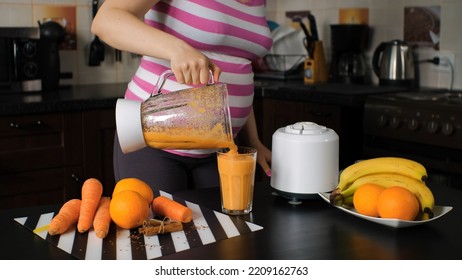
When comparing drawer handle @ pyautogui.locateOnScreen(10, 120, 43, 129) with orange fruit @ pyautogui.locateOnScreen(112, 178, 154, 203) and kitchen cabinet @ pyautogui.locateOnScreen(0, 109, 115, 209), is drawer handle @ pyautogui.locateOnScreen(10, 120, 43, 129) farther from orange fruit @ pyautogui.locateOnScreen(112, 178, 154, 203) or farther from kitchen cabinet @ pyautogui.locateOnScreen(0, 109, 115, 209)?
orange fruit @ pyautogui.locateOnScreen(112, 178, 154, 203)

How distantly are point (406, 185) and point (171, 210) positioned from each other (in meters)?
0.42

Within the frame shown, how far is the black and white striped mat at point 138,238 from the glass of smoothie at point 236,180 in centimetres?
3

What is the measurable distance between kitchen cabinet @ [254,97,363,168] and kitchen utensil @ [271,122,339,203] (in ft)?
4.73

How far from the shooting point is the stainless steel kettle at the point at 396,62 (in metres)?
2.99

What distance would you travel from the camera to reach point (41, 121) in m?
2.52

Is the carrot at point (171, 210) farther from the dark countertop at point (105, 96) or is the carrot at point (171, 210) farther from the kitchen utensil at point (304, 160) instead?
the dark countertop at point (105, 96)

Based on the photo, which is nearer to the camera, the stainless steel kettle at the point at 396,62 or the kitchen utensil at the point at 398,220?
the kitchen utensil at the point at 398,220

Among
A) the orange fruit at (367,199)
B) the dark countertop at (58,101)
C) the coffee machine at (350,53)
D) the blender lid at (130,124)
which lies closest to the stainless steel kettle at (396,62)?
the coffee machine at (350,53)

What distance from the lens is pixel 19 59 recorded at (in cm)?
280

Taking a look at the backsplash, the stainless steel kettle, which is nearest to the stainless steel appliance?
the backsplash

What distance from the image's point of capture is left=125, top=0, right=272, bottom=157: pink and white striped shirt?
151cm

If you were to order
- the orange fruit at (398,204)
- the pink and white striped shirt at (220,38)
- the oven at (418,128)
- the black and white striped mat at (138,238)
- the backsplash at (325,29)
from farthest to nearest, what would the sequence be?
the backsplash at (325,29)
the oven at (418,128)
the pink and white striped shirt at (220,38)
the orange fruit at (398,204)
the black and white striped mat at (138,238)
